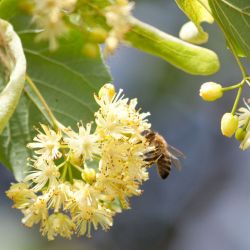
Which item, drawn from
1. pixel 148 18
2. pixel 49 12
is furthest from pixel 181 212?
pixel 49 12

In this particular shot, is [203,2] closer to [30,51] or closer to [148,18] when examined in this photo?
[30,51]

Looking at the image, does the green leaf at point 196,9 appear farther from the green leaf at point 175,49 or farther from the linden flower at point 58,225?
the linden flower at point 58,225

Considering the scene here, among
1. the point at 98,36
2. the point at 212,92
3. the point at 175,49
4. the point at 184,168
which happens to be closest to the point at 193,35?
the point at 175,49

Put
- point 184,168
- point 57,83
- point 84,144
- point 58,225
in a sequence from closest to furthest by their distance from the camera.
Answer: point 84,144 < point 58,225 < point 57,83 < point 184,168

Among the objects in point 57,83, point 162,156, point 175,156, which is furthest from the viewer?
point 175,156

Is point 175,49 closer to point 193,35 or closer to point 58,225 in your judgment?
point 193,35

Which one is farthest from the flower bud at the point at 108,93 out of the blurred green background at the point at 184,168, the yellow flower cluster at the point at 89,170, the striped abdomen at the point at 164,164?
the blurred green background at the point at 184,168
